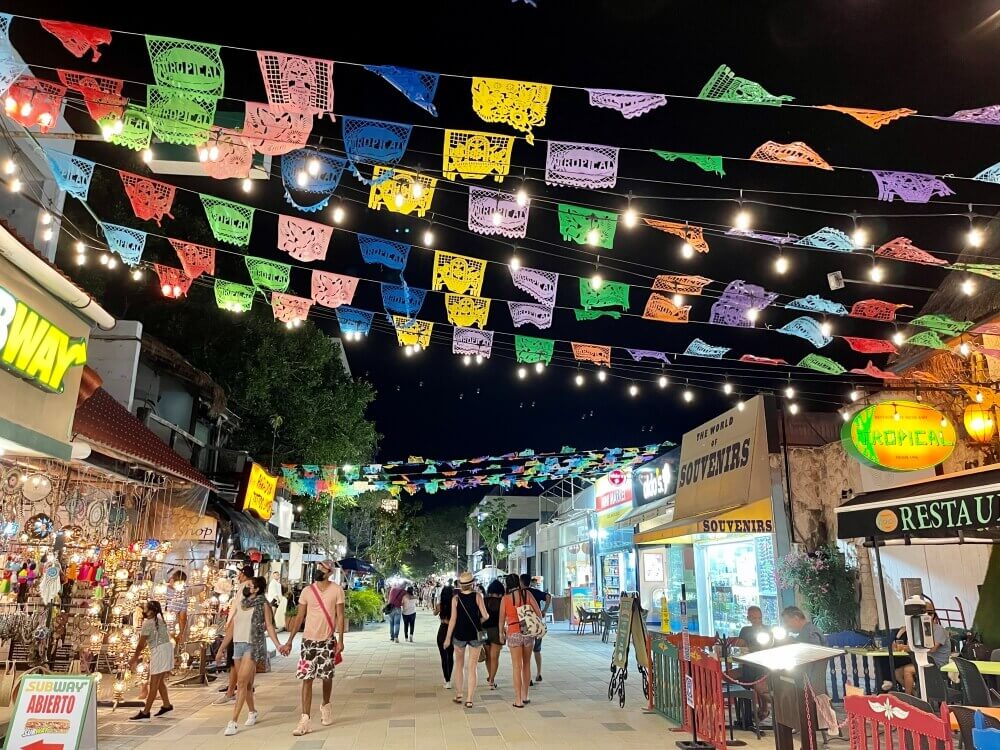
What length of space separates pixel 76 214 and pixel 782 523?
15959mm

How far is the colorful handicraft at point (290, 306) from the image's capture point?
10.4 metres

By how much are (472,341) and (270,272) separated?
359 centimetres

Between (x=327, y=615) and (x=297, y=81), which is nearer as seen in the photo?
(x=297, y=81)

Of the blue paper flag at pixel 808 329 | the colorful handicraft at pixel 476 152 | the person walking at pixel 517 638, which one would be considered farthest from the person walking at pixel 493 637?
the colorful handicraft at pixel 476 152

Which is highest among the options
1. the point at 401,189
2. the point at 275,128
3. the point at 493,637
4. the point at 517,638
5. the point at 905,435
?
the point at 275,128

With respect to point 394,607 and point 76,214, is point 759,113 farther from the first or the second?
point 394,607

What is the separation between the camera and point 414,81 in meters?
5.96

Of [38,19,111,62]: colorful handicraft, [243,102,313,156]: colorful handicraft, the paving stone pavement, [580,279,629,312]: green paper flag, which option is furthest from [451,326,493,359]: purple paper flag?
[38,19,111,62]: colorful handicraft

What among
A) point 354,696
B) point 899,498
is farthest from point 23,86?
point 899,498

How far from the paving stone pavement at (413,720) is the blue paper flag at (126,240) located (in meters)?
6.00

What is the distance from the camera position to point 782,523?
12.7 metres

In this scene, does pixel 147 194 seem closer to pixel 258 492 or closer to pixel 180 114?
pixel 180 114

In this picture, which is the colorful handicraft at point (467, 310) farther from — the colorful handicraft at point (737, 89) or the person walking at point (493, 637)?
the colorful handicraft at point (737, 89)

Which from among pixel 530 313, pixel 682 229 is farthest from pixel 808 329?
pixel 530 313
